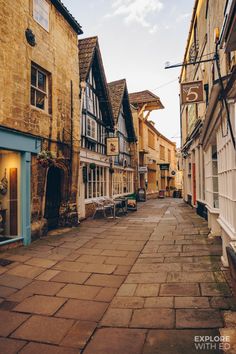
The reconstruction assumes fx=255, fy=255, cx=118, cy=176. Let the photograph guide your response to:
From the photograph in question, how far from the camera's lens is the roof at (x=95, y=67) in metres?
11.9

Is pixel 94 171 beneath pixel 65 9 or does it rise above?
beneath

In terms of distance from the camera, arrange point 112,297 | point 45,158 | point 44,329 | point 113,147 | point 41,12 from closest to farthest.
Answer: point 44,329 → point 112,297 → point 45,158 → point 41,12 → point 113,147

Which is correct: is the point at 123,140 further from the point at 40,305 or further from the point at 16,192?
the point at 40,305

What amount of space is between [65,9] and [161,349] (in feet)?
35.0

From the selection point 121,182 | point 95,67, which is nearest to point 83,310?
point 95,67

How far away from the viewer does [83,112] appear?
1219 cm

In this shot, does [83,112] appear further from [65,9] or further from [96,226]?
[96,226]

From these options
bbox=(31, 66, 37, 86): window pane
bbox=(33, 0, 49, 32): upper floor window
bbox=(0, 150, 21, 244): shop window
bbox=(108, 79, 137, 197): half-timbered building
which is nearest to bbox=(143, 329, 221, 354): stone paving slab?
bbox=(0, 150, 21, 244): shop window

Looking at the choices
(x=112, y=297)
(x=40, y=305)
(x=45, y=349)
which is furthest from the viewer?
(x=112, y=297)

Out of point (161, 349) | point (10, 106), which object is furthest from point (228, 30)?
point (10, 106)

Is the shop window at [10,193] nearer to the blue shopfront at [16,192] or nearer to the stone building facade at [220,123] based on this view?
the blue shopfront at [16,192]

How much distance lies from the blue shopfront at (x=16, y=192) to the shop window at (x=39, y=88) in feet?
4.87

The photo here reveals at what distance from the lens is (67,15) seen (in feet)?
31.4

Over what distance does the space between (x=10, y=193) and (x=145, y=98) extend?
1932cm
